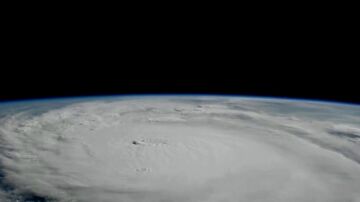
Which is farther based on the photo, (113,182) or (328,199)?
(113,182)

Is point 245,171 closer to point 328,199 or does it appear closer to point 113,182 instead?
point 328,199

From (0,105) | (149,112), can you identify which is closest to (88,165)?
(149,112)

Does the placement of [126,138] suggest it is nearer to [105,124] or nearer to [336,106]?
[105,124]

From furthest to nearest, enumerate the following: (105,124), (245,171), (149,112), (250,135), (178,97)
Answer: (178,97) < (149,112) < (105,124) < (250,135) < (245,171)

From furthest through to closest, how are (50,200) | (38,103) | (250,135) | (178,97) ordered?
1. (178,97)
2. (38,103)
3. (250,135)
4. (50,200)

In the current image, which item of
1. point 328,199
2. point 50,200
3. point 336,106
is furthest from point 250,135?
point 336,106

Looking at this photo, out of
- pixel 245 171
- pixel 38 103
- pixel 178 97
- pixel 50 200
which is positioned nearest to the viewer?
pixel 50 200
